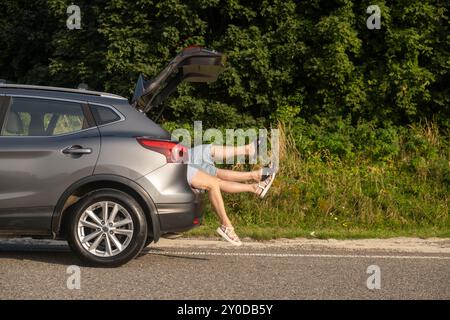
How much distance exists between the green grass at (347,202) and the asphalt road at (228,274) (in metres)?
1.77

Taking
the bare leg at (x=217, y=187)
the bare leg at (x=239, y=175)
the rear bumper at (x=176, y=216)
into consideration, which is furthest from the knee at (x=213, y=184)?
the rear bumper at (x=176, y=216)

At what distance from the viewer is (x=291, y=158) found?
558 inches

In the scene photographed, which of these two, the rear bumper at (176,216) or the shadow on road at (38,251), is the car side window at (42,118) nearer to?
the rear bumper at (176,216)

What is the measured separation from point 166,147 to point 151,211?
2.10 ft

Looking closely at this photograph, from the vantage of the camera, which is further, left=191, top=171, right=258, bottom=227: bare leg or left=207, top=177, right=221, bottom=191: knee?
left=207, top=177, right=221, bottom=191: knee

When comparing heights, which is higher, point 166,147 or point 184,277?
point 166,147

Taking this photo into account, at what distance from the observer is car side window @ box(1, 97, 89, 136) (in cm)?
830

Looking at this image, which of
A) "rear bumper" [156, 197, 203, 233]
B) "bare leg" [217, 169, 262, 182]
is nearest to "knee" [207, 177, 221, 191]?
"bare leg" [217, 169, 262, 182]

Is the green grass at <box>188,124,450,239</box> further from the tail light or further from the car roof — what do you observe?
the car roof

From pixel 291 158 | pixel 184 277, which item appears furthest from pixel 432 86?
pixel 184 277

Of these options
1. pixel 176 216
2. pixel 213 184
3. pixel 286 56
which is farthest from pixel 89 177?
pixel 286 56

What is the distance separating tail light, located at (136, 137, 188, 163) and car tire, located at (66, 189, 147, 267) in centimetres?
53

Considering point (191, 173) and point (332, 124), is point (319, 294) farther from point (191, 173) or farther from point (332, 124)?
point (332, 124)

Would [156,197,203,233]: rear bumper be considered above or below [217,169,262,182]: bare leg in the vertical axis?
below
